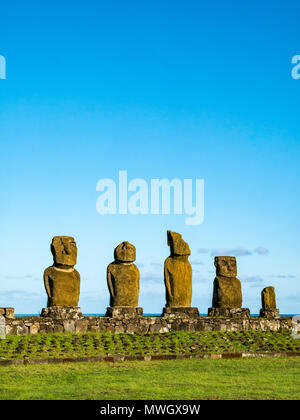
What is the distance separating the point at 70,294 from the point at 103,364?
679 cm

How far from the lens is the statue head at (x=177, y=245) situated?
2478cm

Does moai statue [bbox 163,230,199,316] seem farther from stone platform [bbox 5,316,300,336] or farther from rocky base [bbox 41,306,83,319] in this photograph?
rocky base [bbox 41,306,83,319]

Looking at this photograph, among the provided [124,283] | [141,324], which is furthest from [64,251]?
[141,324]

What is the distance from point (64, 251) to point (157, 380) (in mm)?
10760

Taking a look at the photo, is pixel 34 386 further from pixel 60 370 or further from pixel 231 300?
pixel 231 300

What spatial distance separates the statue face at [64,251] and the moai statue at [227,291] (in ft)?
20.8

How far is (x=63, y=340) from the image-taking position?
19.7m

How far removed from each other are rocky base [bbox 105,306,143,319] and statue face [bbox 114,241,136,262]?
6.39 feet

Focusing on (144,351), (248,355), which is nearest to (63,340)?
(144,351)

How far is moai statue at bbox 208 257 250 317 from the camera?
995 inches

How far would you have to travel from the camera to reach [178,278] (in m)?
24.4

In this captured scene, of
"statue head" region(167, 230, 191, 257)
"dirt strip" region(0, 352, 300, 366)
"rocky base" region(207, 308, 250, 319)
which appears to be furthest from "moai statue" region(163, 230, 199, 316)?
"dirt strip" region(0, 352, 300, 366)

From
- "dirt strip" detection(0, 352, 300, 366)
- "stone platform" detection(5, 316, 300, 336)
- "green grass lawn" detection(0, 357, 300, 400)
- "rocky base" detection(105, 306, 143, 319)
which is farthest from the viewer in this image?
"rocky base" detection(105, 306, 143, 319)
